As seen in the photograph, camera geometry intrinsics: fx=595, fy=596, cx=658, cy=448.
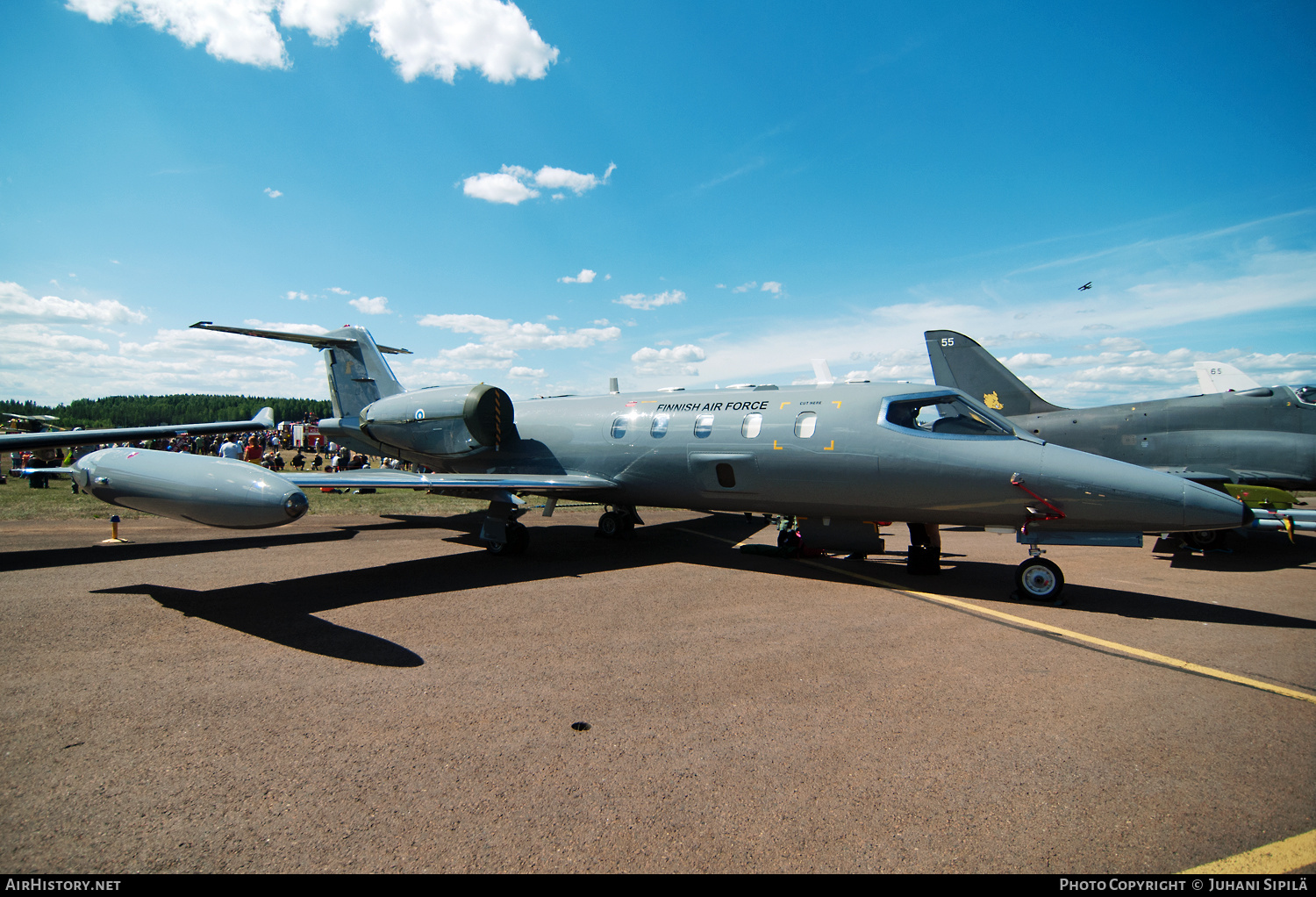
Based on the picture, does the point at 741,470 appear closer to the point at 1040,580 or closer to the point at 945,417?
the point at 945,417

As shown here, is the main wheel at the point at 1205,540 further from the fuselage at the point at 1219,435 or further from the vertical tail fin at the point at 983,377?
the vertical tail fin at the point at 983,377

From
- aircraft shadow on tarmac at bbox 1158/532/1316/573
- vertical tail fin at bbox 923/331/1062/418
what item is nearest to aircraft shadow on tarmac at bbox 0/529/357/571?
vertical tail fin at bbox 923/331/1062/418

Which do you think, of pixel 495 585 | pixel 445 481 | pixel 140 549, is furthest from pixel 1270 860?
pixel 140 549

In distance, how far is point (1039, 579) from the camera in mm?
7137

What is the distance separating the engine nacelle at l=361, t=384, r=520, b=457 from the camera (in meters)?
11.2

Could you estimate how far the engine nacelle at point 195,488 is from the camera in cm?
558

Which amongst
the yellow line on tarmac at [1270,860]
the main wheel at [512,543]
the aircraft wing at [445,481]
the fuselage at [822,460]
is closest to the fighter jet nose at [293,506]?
the aircraft wing at [445,481]

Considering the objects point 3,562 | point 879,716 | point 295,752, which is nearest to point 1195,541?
point 879,716

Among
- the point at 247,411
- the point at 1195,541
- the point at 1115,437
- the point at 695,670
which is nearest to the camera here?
the point at 695,670

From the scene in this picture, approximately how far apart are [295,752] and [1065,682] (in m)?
5.40

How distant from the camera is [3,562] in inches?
334

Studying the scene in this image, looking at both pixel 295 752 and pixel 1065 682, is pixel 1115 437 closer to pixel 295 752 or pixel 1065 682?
pixel 1065 682

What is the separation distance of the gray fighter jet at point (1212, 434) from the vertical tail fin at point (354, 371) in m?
13.8

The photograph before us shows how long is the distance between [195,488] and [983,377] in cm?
1602
